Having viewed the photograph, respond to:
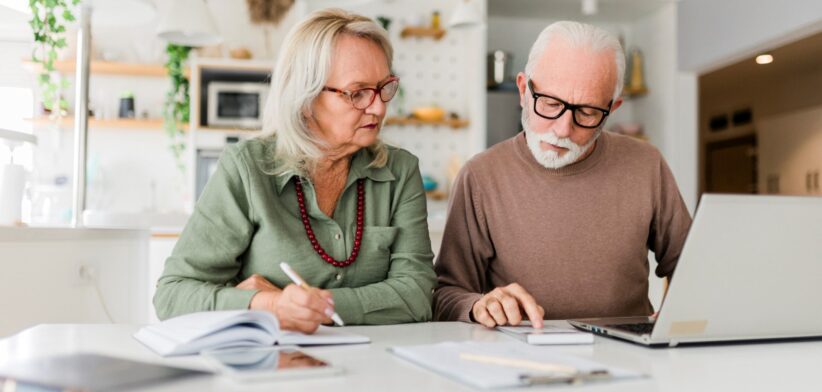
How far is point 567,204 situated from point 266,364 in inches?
42.7

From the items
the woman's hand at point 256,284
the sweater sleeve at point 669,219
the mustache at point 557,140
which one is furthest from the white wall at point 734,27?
the woman's hand at point 256,284

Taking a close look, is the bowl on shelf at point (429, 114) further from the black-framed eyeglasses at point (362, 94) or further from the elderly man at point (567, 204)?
the black-framed eyeglasses at point (362, 94)

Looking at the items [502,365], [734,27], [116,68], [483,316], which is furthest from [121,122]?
[502,365]

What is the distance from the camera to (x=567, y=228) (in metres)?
1.87

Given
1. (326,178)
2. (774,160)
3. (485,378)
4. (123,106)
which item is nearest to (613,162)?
(326,178)

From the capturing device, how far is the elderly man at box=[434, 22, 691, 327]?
178cm

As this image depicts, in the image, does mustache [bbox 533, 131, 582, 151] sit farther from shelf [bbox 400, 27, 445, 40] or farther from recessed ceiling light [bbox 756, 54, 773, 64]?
recessed ceiling light [bbox 756, 54, 773, 64]

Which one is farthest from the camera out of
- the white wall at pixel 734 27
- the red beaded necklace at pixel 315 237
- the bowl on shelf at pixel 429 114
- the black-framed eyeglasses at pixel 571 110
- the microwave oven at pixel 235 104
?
the bowl on shelf at pixel 429 114

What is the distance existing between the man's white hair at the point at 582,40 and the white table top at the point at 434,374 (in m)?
0.72

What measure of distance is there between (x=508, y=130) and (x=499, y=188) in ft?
13.9

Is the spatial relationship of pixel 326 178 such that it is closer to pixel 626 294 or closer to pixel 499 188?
pixel 499 188

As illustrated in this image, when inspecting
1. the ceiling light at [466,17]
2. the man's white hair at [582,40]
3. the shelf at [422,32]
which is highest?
the shelf at [422,32]

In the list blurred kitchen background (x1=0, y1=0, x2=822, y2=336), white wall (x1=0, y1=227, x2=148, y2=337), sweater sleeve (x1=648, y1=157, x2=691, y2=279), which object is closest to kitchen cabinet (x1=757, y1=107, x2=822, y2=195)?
blurred kitchen background (x1=0, y1=0, x2=822, y2=336)

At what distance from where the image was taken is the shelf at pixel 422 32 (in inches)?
211
